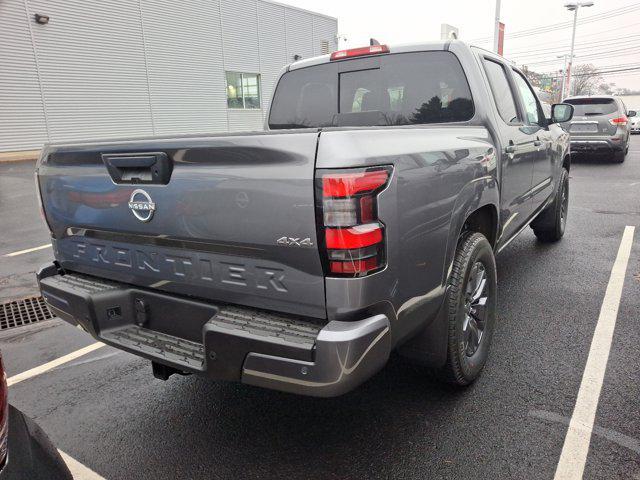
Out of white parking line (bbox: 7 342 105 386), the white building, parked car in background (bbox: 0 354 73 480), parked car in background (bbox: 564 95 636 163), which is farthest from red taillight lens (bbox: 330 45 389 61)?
parked car in background (bbox: 564 95 636 163)

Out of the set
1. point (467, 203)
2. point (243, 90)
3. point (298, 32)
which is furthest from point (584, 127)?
point (298, 32)

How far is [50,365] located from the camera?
3.39m

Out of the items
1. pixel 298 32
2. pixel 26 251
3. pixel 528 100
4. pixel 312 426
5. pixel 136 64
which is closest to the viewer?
pixel 312 426

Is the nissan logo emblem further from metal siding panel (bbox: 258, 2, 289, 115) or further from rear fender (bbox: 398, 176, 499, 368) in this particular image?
metal siding panel (bbox: 258, 2, 289, 115)

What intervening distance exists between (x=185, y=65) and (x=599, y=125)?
54.8ft

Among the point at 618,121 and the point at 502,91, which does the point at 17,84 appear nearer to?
the point at 502,91

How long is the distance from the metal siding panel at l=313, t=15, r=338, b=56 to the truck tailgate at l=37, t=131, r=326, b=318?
27.8 meters

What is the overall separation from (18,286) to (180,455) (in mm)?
3604

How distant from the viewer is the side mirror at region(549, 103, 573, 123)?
4742 mm

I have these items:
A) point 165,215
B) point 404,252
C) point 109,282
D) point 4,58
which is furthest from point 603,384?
point 4,58

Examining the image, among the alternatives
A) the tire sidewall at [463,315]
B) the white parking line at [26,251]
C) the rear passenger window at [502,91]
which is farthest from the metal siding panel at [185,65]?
the tire sidewall at [463,315]

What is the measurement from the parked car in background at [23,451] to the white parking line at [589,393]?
1.98 m

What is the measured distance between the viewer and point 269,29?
2538cm

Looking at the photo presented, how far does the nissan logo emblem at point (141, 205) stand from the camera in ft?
7.18
